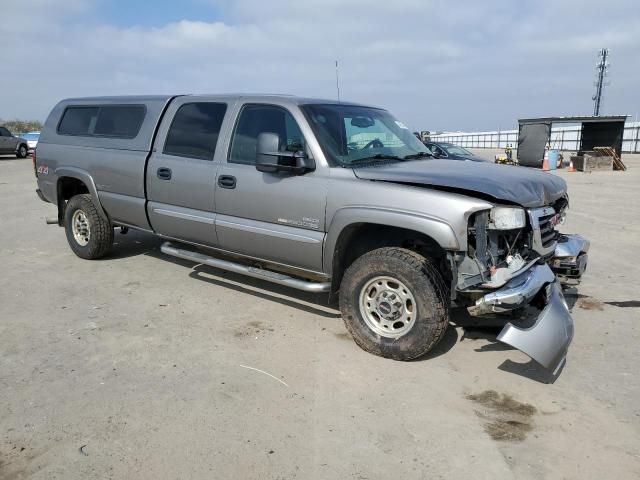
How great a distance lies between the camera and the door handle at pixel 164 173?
5.07 metres

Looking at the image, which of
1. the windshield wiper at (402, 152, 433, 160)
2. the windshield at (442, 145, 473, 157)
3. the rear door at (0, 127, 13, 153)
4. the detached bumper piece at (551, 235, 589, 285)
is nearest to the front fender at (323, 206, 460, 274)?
the windshield wiper at (402, 152, 433, 160)

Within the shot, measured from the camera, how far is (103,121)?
19.5 ft

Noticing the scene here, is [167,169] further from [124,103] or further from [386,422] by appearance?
[386,422]

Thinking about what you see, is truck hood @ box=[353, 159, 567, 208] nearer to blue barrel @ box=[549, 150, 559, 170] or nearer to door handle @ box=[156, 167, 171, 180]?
door handle @ box=[156, 167, 171, 180]

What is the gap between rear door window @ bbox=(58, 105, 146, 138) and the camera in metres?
5.57

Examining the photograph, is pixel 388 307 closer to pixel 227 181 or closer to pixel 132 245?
pixel 227 181

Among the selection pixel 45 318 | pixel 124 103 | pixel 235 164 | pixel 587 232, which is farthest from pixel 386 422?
pixel 587 232

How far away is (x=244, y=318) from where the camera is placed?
15.1 ft

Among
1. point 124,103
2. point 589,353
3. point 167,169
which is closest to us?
point 589,353

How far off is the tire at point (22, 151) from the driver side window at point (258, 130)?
28763 mm

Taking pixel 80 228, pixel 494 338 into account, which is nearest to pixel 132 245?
pixel 80 228

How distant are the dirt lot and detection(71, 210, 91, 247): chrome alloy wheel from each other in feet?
3.59

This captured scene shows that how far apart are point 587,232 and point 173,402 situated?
764cm

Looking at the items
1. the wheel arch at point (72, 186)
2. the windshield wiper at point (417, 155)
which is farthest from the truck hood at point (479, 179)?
the wheel arch at point (72, 186)
